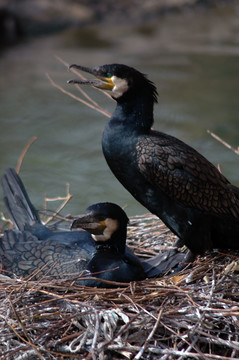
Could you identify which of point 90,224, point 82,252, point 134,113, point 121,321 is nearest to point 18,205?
point 82,252

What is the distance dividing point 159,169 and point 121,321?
815mm

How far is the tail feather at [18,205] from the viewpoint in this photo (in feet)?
13.4

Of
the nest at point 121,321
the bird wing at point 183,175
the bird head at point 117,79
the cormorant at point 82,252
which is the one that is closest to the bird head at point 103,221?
the cormorant at point 82,252

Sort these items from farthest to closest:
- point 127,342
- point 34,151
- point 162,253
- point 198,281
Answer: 1. point 34,151
2. point 162,253
3. point 198,281
4. point 127,342

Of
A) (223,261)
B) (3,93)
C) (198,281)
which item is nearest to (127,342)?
(198,281)

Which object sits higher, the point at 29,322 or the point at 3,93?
the point at 3,93

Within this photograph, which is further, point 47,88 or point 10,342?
point 47,88

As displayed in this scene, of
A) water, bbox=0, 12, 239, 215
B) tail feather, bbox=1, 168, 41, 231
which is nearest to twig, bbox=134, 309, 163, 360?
tail feather, bbox=1, 168, 41, 231

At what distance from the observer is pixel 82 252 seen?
369 centimetres

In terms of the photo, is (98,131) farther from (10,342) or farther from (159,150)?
(10,342)

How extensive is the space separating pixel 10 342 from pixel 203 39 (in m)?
8.44

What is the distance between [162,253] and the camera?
381 centimetres

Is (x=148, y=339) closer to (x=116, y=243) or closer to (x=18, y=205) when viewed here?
(x=116, y=243)

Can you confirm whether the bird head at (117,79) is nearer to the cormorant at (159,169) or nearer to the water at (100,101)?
the cormorant at (159,169)
